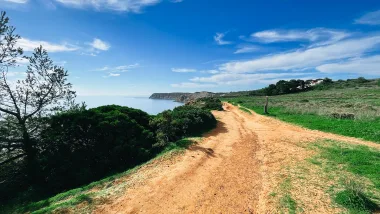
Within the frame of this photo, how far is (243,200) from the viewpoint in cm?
700

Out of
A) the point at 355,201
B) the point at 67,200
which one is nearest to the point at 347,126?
the point at 355,201

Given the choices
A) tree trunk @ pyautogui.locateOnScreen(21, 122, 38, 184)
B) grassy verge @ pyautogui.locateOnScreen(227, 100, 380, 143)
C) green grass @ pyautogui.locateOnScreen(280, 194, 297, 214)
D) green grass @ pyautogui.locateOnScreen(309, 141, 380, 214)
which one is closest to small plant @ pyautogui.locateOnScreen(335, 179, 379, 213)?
green grass @ pyautogui.locateOnScreen(309, 141, 380, 214)

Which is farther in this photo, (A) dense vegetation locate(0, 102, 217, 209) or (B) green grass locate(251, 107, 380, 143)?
(B) green grass locate(251, 107, 380, 143)

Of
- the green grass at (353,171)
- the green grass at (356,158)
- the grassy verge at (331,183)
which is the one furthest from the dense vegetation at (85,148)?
the green grass at (356,158)

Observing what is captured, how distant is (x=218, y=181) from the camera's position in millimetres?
8258

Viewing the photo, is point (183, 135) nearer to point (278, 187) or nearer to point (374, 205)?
point (278, 187)

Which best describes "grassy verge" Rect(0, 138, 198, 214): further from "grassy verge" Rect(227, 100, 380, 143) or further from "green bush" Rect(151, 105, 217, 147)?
"grassy verge" Rect(227, 100, 380, 143)

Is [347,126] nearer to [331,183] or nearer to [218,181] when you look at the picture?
[331,183]

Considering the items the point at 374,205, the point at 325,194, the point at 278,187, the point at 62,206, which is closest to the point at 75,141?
the point at 62,206

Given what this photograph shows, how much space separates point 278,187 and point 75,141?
10752mm

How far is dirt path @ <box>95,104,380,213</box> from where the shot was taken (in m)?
6.65

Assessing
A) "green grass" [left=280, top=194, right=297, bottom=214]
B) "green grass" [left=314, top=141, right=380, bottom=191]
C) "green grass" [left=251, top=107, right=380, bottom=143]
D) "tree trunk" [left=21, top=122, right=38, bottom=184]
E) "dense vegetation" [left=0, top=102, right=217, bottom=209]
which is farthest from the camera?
"green grass" [left=251, top=107, right=380, bottom=143]

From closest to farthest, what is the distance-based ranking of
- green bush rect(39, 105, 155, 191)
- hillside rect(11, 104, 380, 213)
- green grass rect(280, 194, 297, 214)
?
green grass rect(280, 194, 297, 214), hillside rect(11, 104, 380, 213), green bush rect(39, 105, 155, 191)

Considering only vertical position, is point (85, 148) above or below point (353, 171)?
above
